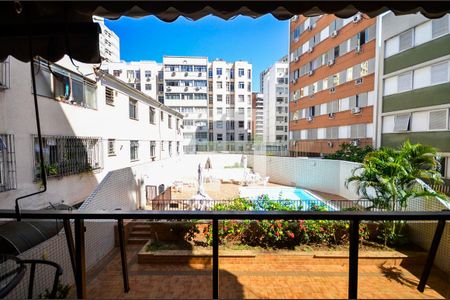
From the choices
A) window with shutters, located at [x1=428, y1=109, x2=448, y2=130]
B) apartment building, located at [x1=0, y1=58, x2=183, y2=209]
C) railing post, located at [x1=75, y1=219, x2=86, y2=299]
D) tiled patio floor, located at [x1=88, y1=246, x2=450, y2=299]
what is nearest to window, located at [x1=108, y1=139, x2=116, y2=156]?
apartment building, located at [x1=0, y1=58, x2=183, y2=209]

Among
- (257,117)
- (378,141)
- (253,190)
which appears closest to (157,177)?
(253,190)

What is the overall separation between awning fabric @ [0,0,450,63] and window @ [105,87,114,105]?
917 cm

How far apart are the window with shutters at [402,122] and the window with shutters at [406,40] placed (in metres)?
3.52

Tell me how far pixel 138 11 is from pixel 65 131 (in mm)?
7497

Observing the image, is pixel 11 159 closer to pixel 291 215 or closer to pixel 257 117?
pixel 291 215

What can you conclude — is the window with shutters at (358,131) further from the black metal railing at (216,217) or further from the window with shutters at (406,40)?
the black metal railing at (216,217)

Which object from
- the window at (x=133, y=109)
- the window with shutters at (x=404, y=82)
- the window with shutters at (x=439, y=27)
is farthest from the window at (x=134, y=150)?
the window with shutters at (x=439, y=27)

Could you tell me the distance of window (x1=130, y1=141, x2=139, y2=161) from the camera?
40.9 feet

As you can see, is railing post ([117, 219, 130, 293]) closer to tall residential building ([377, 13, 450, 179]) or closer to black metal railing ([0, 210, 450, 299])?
black metal railing ([0, 210, 450, 299])

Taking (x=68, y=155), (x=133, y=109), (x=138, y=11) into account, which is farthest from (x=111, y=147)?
(x=138, y=11)

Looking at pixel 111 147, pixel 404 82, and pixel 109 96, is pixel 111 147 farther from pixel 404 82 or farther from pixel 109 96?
pixel 404 82

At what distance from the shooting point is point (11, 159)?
5496 millimetres

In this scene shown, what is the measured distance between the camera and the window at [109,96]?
997 cm

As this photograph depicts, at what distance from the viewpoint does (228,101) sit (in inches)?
→ 1441
